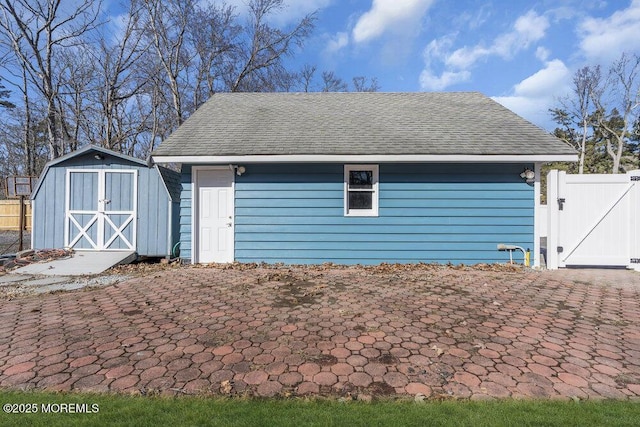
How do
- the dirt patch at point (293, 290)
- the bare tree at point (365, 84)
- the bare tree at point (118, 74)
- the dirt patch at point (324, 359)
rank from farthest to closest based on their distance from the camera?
the bare tree at point (365, 84)
the bare tree at point (118, 74)
the dirt patch at point (293, 290)
the dirt patch at point (324, 359)

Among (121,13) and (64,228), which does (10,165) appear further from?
(64,228)

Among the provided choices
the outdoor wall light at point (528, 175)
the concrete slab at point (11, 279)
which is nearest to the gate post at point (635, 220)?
the outdoor wall light at point (528, 175)

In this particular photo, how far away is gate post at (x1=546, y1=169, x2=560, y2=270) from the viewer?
6414 mm

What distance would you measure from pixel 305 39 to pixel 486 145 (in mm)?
15412

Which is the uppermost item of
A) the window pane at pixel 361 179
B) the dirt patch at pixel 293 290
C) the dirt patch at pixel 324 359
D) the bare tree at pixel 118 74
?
the bare tree at pixel 118 74

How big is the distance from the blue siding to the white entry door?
0.23 m

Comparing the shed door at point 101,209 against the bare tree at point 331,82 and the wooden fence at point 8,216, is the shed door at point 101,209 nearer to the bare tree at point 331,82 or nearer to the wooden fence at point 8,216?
the wooden fence at point 8,216

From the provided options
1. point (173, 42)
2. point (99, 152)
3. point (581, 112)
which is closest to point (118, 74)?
point (173, 42)

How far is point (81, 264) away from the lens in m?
6.72

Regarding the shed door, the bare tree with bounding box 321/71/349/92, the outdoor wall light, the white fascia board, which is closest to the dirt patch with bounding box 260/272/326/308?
the white fascia board

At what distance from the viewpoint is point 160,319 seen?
3.73m

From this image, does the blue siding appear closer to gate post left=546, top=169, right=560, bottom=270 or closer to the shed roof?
gate post left=546, top=169, right=560, bottom=270

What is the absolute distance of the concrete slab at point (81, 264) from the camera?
6.31m

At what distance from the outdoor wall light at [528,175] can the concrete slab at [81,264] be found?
30.7 feet
